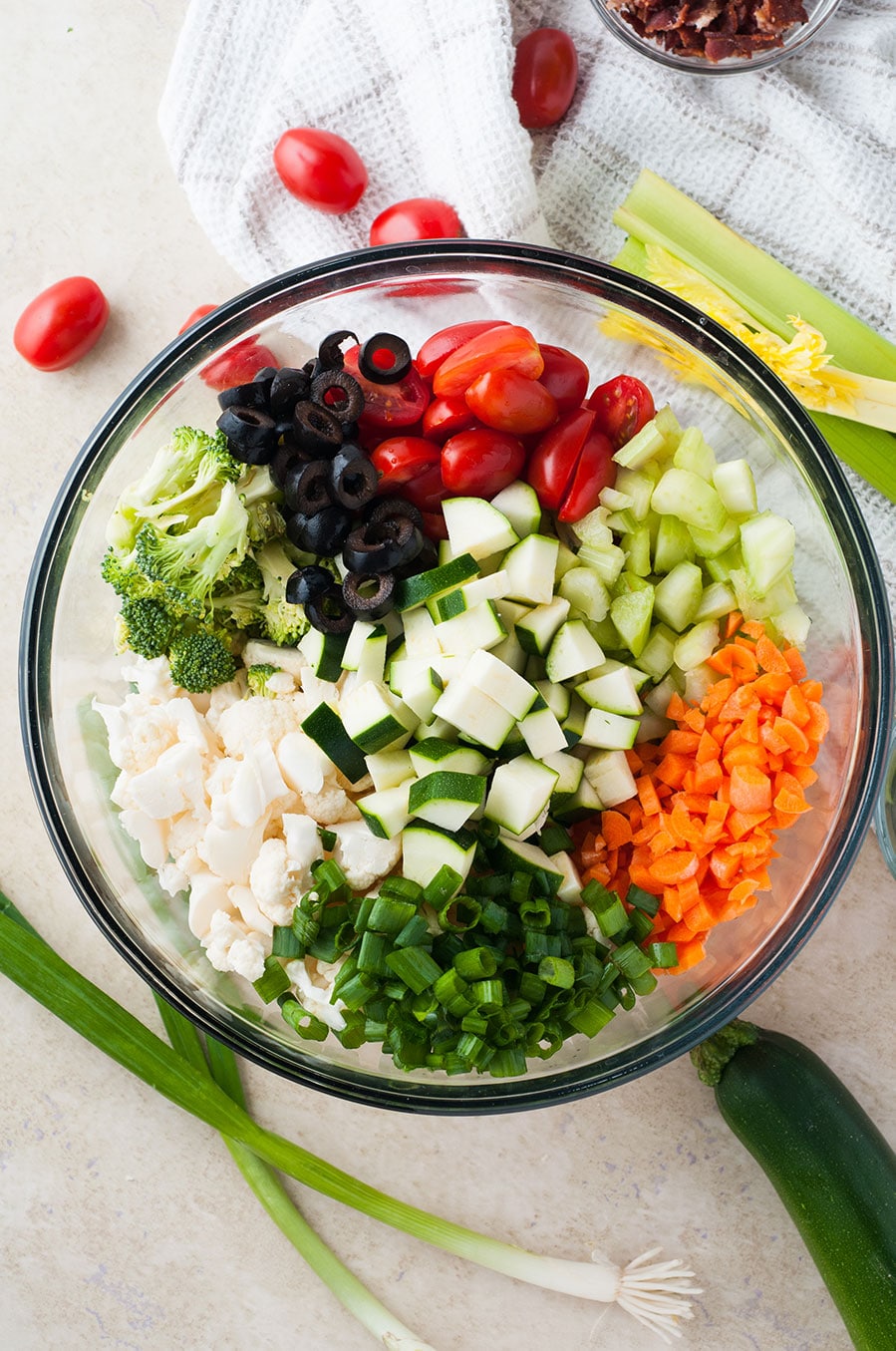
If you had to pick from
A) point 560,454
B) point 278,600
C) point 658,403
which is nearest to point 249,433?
point 278,600

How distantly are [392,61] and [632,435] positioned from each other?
94cm

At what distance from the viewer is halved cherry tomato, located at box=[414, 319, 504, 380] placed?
169 centimetres

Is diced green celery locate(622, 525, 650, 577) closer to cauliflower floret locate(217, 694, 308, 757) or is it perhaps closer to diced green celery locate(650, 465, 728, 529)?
diced green celery locate(650, 465, 728, 529)

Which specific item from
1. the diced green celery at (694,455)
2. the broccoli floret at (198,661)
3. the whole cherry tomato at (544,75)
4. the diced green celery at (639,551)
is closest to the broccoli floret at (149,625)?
the broccoli floret at (198,661)

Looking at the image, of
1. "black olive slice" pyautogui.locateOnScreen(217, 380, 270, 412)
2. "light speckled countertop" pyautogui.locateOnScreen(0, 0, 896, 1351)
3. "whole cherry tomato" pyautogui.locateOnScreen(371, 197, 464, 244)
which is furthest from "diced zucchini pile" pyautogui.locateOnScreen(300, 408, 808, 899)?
"light speckled countertop" pyautogui.locateOnScreen(0, 0, 896, 1351)

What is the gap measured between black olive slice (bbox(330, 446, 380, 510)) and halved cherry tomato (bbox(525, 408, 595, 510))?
0.28 metres

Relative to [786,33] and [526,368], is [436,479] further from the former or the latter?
[786,33]

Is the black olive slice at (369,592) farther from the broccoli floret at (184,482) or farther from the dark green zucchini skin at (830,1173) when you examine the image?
the dark green zucchini skin at (830,1173)

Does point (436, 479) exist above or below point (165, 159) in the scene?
below

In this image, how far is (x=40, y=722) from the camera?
185 centimetres

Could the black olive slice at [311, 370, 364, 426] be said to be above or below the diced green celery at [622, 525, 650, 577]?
above

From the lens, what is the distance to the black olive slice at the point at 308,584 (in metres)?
1.66

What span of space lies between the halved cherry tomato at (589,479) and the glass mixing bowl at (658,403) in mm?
291

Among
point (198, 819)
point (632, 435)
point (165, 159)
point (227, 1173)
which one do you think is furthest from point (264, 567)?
point (227, 1173)
